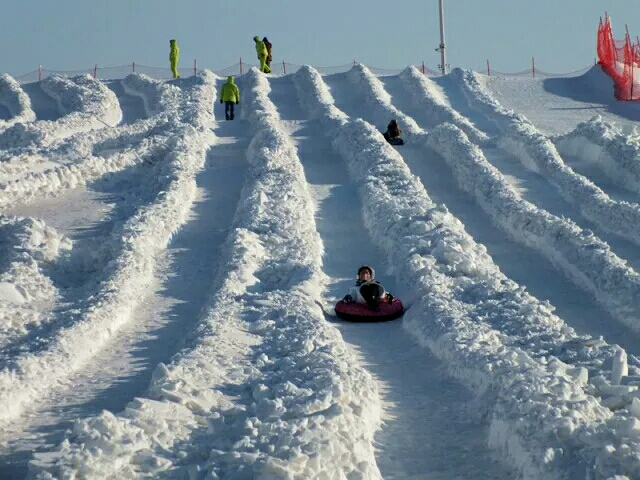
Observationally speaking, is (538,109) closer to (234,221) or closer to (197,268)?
(234,221)

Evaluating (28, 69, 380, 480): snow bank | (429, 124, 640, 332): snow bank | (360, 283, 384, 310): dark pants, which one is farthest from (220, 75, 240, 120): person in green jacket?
(360, 283, 384, 310): dark pants

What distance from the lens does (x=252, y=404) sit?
9.94 metres

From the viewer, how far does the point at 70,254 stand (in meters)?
17.1

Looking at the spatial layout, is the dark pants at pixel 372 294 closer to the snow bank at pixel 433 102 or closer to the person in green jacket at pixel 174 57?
the snow bank at pixel 433 102

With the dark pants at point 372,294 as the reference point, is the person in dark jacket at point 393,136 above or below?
above

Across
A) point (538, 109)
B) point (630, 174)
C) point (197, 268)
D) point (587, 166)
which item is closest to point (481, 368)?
point (197, 268)

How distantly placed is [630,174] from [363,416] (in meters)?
15.1

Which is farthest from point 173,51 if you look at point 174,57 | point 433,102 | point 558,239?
point 558,239

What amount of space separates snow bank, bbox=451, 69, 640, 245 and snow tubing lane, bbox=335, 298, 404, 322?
578 cm

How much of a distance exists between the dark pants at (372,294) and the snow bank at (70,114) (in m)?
13.4

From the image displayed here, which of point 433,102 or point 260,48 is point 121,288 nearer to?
point 433,102

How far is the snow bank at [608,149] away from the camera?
2366cm

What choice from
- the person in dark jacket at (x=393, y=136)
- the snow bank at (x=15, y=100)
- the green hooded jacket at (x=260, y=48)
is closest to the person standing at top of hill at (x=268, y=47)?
the green hooded jacket at (x=260, y=48)

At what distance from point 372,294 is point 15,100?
1173 inches
